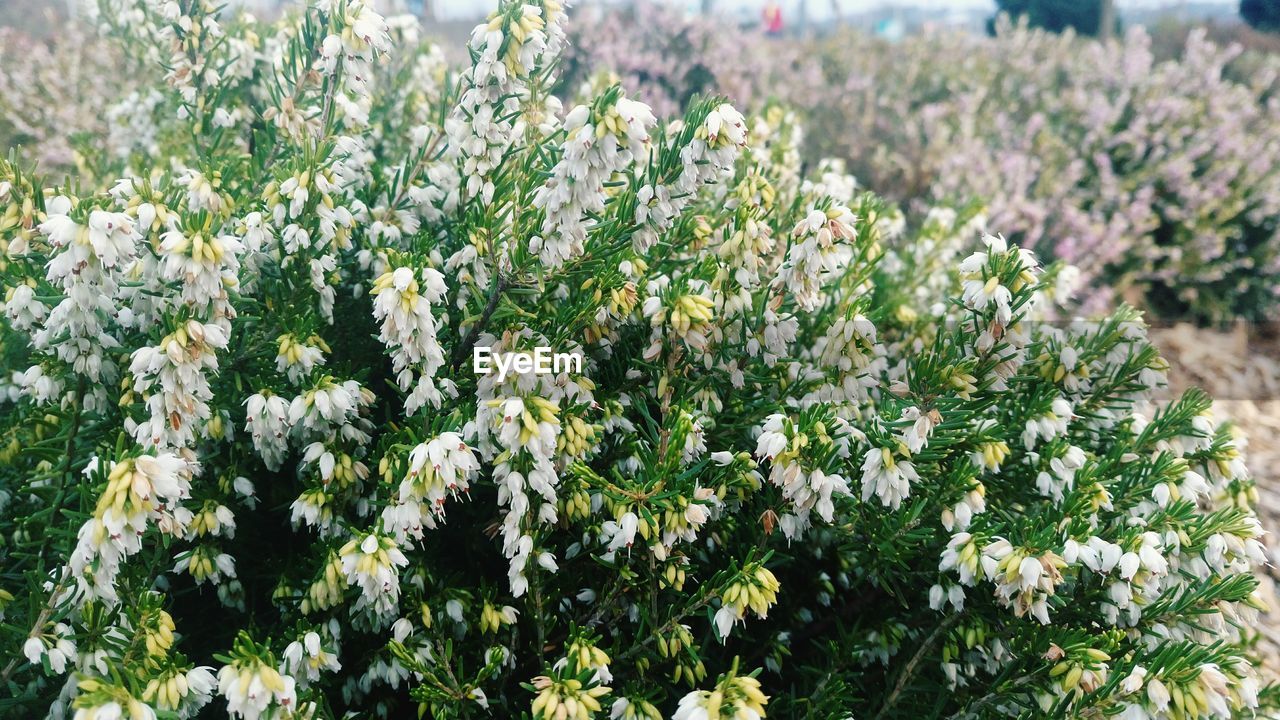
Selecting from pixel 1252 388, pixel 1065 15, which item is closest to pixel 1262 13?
pixel 1065 15

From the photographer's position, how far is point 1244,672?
2057mm

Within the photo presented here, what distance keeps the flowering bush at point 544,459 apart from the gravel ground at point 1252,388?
71.6 inches

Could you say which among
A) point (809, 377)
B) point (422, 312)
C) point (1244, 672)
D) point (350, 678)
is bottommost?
point (350, 678)

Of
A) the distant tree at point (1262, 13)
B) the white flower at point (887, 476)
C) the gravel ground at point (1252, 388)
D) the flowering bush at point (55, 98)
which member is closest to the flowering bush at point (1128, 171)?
the gravel ground at point (1252, 388)

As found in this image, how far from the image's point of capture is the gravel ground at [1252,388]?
162 inches

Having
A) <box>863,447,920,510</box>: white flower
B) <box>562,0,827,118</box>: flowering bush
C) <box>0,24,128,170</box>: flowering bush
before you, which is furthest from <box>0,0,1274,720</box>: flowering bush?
<box>562,0,827,118</box>: flowering bush

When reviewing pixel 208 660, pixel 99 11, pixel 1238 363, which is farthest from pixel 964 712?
→ pixel 1238 363

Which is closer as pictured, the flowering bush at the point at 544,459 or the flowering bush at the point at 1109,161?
the flowering bush at the point at 544,459

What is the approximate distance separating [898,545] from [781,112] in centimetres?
257

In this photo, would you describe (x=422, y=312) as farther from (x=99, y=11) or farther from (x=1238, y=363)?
(x=1238, y=363)

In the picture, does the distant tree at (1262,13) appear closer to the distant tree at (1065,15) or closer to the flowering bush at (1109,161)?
the distant tree at (1065,15)

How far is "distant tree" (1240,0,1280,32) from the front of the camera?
1725cm

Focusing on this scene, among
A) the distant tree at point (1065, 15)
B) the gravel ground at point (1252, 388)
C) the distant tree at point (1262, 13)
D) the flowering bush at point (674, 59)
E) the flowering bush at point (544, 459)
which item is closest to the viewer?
the flowering bush at point (544, 459)

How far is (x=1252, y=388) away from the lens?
255 inches
